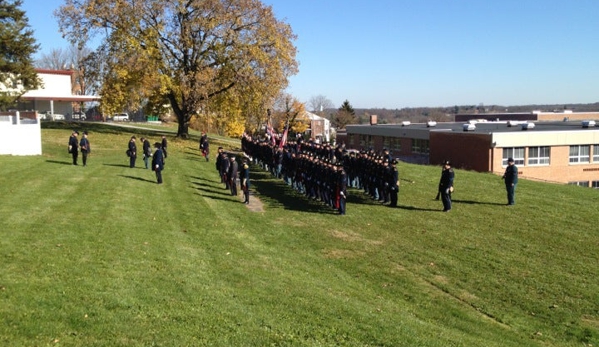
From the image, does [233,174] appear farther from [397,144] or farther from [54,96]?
[54,96]

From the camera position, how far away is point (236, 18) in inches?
1529

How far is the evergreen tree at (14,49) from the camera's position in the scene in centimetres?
3566

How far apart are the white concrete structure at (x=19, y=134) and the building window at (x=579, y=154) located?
35.5 m

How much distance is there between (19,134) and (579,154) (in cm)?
3712

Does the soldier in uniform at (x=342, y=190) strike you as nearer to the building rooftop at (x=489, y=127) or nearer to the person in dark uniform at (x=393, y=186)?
the person in dark uniform at (x=393, y=186)

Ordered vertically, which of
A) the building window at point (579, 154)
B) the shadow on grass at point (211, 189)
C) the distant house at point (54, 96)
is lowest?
the shadow on grass at point (211, 189)

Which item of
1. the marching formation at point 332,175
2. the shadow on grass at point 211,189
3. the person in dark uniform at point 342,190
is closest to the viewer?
the person in dark uniform at point 342,190

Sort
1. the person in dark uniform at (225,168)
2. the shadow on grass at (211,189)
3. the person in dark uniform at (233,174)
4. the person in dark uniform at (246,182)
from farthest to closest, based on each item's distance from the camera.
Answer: the person in dark uniform at (225,168) < the shadow on grass at (211,189) < the person in dark uniform at (233,174) < the person in dark uniform at (246,182)

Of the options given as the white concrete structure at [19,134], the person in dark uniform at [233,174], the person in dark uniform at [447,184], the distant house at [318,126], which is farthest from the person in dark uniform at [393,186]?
the distant house at [318,126]

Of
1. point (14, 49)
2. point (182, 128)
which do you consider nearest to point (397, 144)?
point (182, 128)

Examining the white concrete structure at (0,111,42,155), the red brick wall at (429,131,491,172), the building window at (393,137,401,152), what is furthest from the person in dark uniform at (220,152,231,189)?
the building window at (393,137,401,152)

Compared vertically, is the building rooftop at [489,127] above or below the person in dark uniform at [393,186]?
above

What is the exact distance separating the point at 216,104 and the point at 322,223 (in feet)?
82.4

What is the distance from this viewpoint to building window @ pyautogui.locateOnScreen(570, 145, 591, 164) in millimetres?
42312
